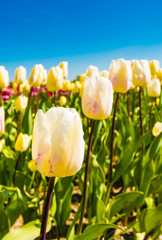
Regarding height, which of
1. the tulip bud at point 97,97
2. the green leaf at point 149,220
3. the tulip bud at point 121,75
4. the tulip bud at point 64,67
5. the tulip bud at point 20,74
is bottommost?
the green leaf at point 149,220

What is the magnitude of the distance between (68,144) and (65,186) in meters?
1.19

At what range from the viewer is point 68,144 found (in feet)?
2.66

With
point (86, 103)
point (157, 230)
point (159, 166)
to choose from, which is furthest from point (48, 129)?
point (159, 166)

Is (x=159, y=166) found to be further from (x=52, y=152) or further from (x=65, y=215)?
(x=52, y=152)

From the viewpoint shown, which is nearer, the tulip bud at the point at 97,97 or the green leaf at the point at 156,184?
the tulip bud at the point at 97,97

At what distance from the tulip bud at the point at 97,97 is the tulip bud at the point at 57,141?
527 mm

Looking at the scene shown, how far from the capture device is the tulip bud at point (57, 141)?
788 mm

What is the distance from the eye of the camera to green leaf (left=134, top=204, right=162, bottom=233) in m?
1.79

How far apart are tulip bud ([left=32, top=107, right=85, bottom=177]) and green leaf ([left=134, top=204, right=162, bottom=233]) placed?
1.22 meters

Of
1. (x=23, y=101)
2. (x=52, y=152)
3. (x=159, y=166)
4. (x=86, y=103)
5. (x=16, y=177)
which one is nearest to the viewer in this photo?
(x=52, y=152)

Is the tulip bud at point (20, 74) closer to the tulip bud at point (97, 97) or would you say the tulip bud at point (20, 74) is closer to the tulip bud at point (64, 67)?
the tulip bud at point (64, 67)

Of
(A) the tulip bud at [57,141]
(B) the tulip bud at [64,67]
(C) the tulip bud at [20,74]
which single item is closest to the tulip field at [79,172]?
(A) the tulip bud at [57,141]

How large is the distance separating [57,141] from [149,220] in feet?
4.58

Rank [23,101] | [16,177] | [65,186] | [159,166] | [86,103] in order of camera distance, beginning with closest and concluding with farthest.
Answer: [86,103] → [65,186] → [16,177] → [159,166] → [23,101]
